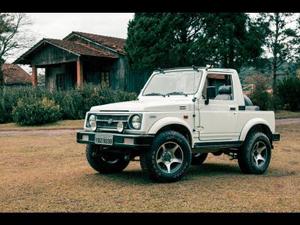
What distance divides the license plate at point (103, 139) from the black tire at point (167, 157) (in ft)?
1.93

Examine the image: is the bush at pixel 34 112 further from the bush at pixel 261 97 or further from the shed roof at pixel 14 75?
the shed roof at pixel 14 75

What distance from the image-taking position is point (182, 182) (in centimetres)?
749

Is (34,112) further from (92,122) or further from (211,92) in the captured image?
(211,92)

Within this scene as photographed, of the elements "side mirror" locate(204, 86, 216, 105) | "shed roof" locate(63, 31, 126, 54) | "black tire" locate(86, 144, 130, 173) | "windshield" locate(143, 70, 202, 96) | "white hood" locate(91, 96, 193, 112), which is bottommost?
"black tire" locate(86, 144, 130, 173)

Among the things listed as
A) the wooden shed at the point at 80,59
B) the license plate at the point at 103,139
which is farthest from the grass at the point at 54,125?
the license plate at the point at 103,139

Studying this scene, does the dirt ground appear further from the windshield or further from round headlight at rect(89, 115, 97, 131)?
the windshield

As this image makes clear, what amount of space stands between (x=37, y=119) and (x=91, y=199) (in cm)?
1620

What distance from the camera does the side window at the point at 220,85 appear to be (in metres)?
8.38

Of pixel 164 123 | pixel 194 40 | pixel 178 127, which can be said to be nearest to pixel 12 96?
pixel 194 40

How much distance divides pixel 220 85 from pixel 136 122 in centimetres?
238

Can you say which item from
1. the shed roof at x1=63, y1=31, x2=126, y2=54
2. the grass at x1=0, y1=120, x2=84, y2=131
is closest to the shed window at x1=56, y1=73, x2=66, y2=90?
the shed roof at x1=63, y1=31, x2=126, y2=54

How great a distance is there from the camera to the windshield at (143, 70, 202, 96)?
8.42 meters

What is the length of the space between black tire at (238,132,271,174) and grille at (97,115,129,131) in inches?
100
